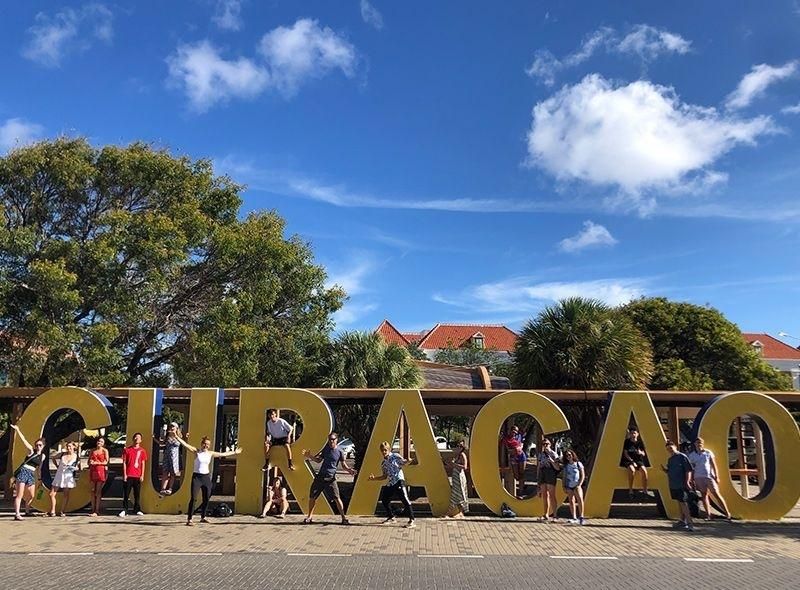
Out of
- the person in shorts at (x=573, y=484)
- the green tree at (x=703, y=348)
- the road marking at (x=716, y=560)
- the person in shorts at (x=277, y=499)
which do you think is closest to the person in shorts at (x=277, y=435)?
the person in shorts at (x=277, y=499)

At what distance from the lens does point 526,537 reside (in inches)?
397

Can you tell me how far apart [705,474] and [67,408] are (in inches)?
473

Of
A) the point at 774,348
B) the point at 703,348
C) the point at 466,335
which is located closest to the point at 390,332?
the point at 466,335

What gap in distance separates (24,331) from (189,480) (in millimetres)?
6101

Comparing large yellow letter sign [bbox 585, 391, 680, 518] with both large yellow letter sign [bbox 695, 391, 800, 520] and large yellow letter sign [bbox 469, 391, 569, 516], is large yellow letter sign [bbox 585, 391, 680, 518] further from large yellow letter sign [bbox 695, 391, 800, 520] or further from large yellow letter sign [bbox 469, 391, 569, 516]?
large yellow letter sign [bbox 695, 391, 800, 520]

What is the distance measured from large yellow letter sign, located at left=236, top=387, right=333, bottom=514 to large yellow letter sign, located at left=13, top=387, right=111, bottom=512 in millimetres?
2632

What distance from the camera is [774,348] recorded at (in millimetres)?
68062

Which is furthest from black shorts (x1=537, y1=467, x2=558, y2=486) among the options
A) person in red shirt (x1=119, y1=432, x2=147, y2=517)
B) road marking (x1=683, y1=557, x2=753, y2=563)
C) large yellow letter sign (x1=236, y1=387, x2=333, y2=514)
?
person in red shirt (x1=119, y1=432, x2=147, y2=517)

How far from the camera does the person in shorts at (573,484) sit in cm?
1152

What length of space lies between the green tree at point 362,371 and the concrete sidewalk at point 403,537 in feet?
28.2

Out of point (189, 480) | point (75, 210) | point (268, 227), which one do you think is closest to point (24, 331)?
point (75, 210)

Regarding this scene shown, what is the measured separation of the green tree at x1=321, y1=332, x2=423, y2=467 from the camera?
20516mm

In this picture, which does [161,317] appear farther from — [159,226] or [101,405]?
[101,405]

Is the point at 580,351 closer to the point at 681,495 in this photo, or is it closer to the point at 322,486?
the point at 681,495
